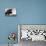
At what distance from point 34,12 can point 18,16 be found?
345 millimetres

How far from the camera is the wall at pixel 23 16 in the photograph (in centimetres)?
262

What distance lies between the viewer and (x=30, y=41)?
2.51m

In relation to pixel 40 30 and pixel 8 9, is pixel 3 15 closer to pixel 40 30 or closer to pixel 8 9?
pixel 8 9

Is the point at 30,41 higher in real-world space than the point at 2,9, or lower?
lower

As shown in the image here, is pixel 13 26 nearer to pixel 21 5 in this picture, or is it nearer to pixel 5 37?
pixel 5 37

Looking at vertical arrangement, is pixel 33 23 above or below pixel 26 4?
below

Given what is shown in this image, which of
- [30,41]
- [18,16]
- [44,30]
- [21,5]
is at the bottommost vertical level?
[30,41]

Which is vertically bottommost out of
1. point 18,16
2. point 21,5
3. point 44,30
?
point 44,30

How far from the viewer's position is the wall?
8.61 feet

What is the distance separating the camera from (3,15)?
8.66ft

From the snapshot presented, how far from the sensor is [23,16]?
2.64 m

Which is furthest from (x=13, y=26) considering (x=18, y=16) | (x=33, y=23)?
(x=33, y=23)

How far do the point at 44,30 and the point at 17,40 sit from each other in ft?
1.92

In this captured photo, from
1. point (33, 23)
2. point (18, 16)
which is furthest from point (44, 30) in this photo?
point (18, 16)
